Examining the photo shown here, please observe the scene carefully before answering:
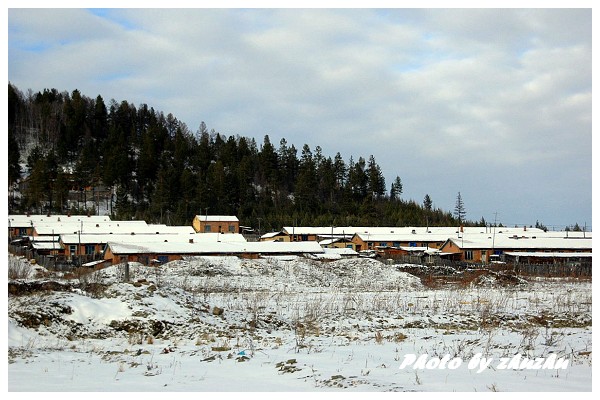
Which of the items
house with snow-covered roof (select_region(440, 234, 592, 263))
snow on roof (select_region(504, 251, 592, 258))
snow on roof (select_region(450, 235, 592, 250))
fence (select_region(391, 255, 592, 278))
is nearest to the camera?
fence (select_region(391, 255, 592, 278))

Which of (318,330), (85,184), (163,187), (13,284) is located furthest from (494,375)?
(85,184)

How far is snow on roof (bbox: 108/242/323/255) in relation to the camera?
45031 millimetres

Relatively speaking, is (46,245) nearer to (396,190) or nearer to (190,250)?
(190,250)

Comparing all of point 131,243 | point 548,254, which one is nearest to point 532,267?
point 548,254

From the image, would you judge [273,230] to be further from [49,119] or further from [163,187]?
[49,119]

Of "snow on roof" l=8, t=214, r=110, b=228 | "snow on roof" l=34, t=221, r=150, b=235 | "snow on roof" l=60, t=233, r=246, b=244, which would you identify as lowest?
Result: "snow on roof" l=60, t=233, r=246, b=244

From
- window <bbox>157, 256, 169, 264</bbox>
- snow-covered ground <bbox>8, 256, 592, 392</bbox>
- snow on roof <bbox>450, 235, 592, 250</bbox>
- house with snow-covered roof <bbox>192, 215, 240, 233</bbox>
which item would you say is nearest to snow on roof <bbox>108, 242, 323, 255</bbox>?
window <bbox>157, 256, 169, 264</bbox>

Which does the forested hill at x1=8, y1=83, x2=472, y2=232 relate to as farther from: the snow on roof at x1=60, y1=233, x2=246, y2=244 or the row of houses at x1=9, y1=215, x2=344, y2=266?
the snow on roof at x1=60, y1=233, x2=246, y2=244

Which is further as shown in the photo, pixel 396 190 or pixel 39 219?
pixel 396 190

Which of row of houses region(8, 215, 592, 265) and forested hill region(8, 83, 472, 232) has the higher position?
forested hill region(8, 83, 472, 232)

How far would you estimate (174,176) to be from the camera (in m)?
86.0

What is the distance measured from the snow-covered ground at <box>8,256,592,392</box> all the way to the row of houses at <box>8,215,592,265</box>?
26486 millimetres

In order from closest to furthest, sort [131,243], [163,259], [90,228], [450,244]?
[163,259] < [131,243] < [450,244] < [90,228]

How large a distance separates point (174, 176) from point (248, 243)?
40.6 metres
